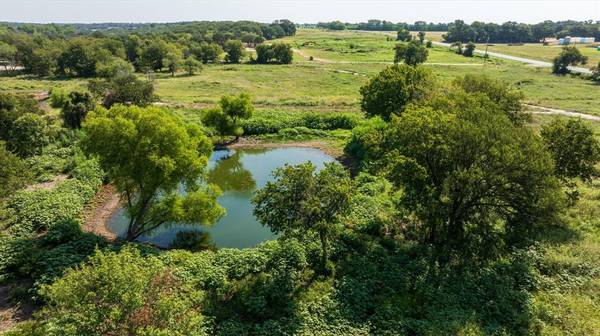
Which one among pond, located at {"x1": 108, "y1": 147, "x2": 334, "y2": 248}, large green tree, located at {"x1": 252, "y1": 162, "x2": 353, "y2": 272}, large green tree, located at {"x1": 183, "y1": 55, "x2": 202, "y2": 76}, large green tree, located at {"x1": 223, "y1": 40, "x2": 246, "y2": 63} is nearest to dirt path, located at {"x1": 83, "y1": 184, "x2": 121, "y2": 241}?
pond, located at {"x1": 108, "y1": 147, "x2": 334, "y2": 248}

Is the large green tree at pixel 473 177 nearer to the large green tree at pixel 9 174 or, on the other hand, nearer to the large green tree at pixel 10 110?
the large green tree at pixel 9 174

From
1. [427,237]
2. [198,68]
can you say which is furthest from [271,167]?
[198,68]

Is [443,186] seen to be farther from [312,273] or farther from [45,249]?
[45,249]

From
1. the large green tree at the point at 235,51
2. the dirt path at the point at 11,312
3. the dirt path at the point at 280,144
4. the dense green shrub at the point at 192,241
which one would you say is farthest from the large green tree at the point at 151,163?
the large green tree at the point at 235,51

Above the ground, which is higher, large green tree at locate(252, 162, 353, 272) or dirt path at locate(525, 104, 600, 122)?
large green tree at locate(252, 162, 353, 272)

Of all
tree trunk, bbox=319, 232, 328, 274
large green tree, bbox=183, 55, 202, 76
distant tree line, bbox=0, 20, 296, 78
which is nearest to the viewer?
tree trunk, bbox=319, 232, 328, 274

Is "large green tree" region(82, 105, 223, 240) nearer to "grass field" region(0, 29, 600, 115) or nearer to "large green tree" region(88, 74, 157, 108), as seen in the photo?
"large green tree" region(88, 74, 157, 108)

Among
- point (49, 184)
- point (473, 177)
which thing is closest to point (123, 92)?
point (49, 184)
